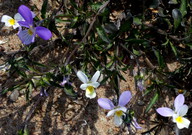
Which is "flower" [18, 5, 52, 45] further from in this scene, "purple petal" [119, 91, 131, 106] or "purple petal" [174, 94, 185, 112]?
"purple petal" [174, 94, 185, 112]

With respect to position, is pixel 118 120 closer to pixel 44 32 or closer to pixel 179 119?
pixel 179 119

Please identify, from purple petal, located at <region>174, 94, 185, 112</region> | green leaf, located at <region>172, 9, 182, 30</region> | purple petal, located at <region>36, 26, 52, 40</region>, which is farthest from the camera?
green leaf, located at <region>172, 9, 182, 30</region>

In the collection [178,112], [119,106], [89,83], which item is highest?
[89,83]

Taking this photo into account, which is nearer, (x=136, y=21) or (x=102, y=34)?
(x=102, y=34)

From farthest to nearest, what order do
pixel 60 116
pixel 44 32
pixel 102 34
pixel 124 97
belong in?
pixel 60 116, pixel 102 34, pixel 124 97, pixel 44 32

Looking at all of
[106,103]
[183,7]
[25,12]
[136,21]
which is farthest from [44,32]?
[183,7]

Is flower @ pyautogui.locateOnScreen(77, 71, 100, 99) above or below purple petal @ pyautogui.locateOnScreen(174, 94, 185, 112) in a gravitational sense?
above

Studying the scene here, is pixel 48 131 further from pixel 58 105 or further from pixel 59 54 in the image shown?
pixel 59 54

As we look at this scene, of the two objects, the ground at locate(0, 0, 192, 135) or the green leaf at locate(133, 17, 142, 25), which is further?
the ground at locate(0, 0, 192, 135)

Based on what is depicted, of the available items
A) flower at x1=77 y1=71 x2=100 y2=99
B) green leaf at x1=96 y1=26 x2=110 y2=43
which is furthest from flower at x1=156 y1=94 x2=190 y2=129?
green leaf at x1=96 y1=26 x2=110 y2=43
